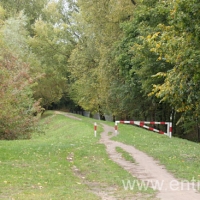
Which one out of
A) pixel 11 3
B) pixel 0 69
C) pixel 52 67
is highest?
pixel 11 3

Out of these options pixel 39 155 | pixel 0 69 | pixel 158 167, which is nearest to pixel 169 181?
pixel 158 167

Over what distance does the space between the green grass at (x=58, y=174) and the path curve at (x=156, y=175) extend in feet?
1.07

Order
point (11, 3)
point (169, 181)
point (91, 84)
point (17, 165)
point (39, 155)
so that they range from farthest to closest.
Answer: point (11, 3), point (91, 84), point (39, 155), point (17, 165), point (169, 181)

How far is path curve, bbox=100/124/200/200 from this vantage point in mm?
7969

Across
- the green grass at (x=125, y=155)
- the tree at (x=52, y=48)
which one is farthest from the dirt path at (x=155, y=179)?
the tree at (x=52, y=48)

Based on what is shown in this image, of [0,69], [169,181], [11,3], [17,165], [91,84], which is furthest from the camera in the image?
[11,3]

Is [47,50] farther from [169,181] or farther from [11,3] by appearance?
[169,181]

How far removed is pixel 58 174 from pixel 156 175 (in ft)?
9.30

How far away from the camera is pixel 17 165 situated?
38.0 feet

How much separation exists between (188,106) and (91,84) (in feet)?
75.2

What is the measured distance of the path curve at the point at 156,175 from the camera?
7.97m

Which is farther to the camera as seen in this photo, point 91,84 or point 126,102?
point 91,84

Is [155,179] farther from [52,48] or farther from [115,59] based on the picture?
[52,48]

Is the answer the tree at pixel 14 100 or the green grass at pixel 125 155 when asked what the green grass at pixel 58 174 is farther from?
the tree at pixel 14 100
